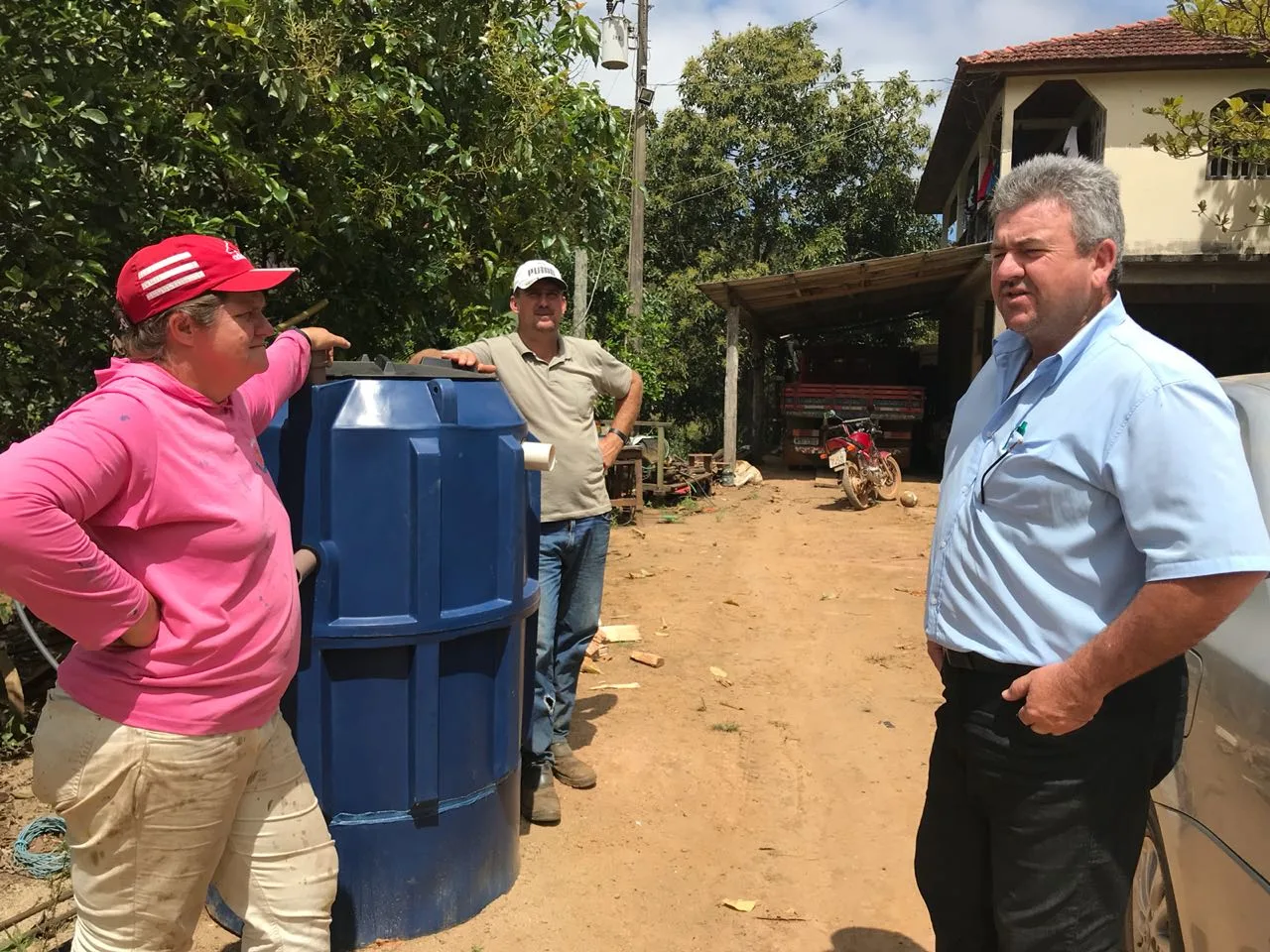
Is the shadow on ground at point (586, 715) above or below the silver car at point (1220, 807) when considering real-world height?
below

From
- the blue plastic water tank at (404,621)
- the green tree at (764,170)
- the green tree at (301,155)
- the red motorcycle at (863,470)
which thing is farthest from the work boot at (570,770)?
the green tree at (764,170)

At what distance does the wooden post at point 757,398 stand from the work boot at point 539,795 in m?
14.8

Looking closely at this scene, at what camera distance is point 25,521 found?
5.04ft

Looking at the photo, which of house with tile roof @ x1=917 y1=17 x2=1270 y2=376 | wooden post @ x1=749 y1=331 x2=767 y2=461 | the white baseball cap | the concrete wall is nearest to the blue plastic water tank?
the white baseball cap

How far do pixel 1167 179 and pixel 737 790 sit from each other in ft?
39.2

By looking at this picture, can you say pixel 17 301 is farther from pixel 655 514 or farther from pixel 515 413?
pixel 655 514

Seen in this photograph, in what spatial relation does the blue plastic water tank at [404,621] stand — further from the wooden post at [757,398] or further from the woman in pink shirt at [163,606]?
the wooden post at [757,398]

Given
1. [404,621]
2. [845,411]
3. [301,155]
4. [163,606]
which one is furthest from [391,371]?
[845,411]

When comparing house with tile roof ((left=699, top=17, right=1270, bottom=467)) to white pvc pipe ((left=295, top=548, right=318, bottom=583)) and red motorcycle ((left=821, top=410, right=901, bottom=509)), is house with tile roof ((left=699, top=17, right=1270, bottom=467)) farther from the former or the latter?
white pvc pipe ((left=295, top=548, right=318, bottom=583))

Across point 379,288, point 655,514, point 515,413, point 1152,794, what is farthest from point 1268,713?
point 655,514

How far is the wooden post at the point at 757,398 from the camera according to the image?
1834cm

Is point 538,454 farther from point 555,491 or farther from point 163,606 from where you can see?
point 163,606

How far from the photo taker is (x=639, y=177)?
607 inches

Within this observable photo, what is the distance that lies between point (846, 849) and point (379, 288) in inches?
131
